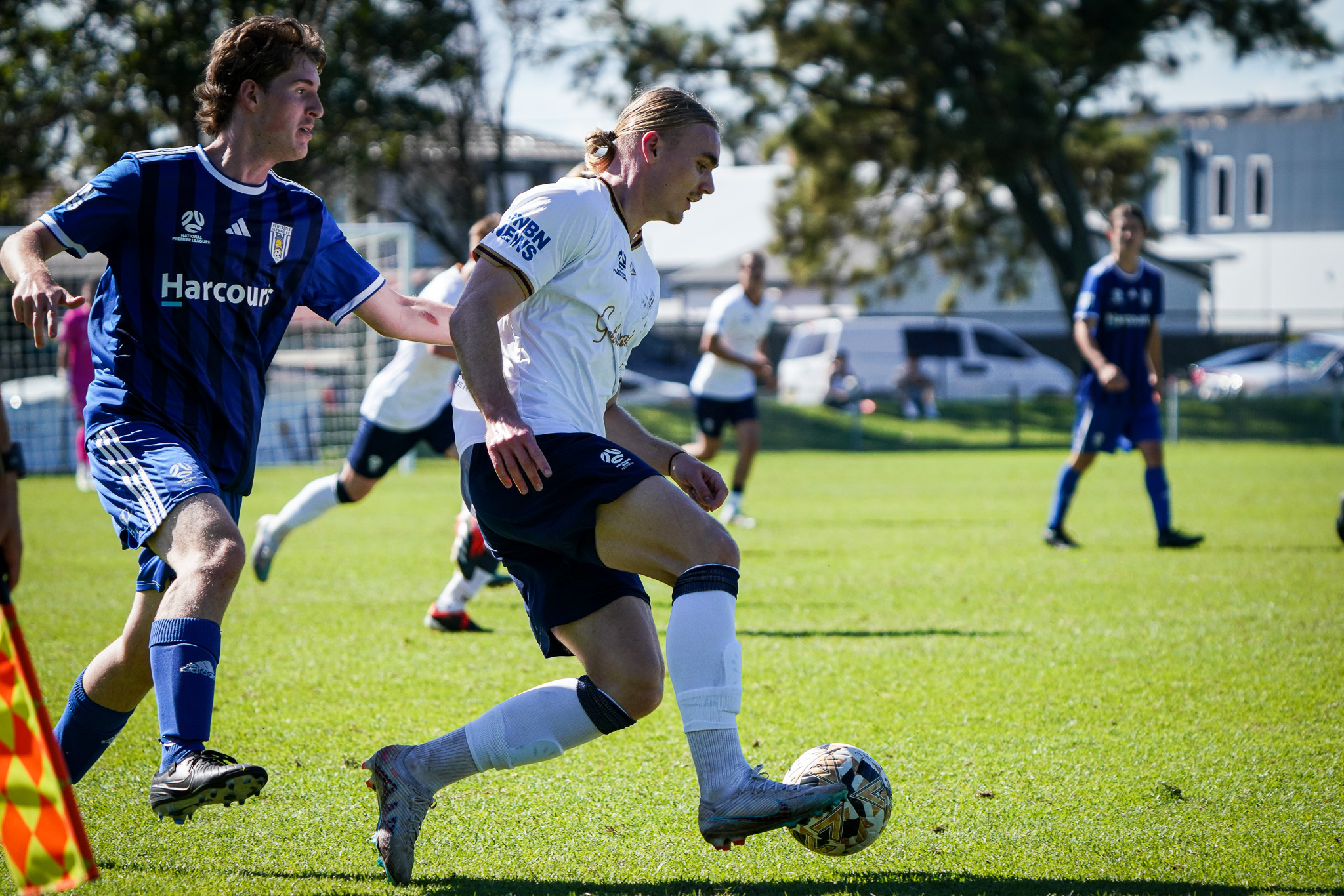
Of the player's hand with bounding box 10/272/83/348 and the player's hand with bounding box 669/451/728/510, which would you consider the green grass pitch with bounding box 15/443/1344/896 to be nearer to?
the player's hand with bounding box 669/451/728/510

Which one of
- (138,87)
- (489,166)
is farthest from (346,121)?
(489,166)

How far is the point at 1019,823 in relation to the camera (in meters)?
3.52

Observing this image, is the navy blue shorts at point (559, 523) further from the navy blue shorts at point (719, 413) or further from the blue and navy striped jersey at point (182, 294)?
the navy blue shorts at point (719, 413)

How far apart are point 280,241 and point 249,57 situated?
493 millimetres

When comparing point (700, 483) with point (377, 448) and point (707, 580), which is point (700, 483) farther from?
point (377, 448)

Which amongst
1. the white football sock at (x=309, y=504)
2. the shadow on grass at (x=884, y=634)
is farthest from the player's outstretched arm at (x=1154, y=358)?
the white football sock at (x=309, y=504)

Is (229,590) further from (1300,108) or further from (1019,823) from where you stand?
(1300,108)

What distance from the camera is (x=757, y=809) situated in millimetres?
2725

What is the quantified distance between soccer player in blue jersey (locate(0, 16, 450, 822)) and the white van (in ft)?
75.5

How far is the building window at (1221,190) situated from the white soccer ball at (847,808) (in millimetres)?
54085

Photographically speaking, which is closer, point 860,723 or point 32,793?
point 32,793

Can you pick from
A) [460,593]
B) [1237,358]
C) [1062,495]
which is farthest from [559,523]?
[1237,358]

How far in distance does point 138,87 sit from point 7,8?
2609 mm

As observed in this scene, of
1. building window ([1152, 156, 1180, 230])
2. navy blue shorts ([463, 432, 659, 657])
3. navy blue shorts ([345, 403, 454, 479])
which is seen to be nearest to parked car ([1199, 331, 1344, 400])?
navy blue shorts ([345, 403, 454, 479])
